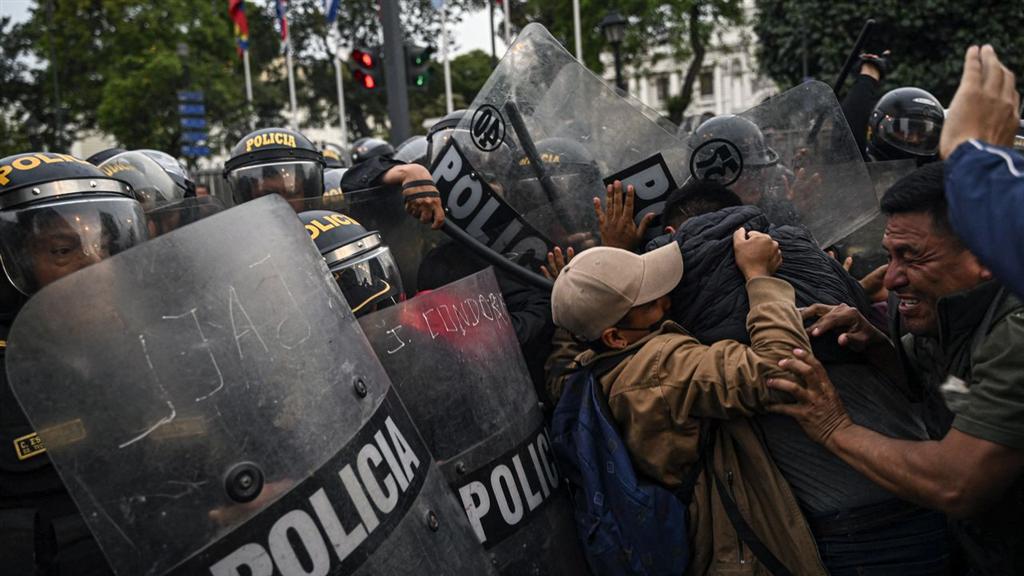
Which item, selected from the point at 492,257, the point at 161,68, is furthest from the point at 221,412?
the point at 161,68

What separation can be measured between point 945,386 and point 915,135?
316 cm

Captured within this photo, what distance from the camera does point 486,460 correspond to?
2.17 metres

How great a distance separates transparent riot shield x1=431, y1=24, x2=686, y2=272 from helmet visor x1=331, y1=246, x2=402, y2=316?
1.72ft

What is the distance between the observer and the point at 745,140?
3061 millimetres

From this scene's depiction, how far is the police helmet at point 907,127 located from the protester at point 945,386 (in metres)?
2.59

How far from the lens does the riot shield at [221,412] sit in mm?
1429

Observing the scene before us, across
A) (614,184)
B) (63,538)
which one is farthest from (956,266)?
(63,538)

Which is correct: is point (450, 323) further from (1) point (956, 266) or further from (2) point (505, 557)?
(1) point (956, 266)

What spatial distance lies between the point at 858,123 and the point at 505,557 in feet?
13.5

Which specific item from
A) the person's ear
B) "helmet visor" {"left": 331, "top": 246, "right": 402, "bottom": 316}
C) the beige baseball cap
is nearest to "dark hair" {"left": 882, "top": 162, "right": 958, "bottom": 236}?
the beige baseball cap

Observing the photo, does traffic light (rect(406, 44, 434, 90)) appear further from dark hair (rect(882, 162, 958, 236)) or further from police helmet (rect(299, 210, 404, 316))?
dark hair (rect(882, 162, 958, 236))

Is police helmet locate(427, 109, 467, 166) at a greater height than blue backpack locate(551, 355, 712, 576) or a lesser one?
greater

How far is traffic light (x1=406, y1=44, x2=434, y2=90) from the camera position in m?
9.94

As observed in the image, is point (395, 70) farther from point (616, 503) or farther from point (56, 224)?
point (616, 503)
